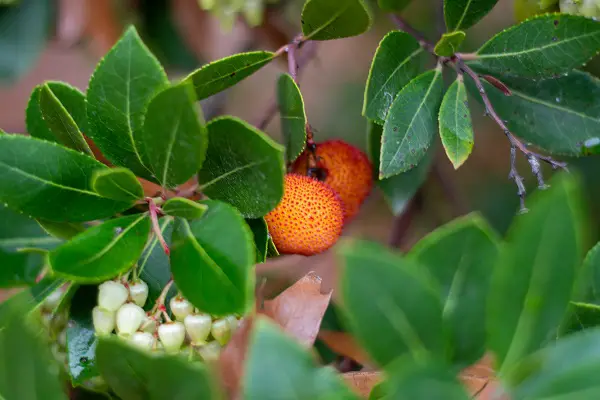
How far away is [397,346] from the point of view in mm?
301

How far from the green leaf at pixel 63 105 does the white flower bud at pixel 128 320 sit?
0.53 feet

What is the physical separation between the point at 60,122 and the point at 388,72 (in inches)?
10.9

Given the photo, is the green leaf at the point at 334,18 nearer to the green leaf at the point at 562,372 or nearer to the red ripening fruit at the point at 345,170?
the red ripening fruit at the point at 345,170

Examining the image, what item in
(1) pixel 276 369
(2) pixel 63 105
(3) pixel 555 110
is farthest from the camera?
(3) pixel 555 110

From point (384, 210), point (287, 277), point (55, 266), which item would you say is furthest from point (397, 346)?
point (384, 210)

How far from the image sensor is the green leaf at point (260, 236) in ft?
1.61

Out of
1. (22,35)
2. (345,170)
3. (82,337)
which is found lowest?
(82,337)

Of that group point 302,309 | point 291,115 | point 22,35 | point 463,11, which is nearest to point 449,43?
point 463,11

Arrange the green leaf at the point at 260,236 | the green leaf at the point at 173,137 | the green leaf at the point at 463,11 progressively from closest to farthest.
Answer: the green leaf at the point at 173,137
the green leaf at the point at 260,236
the green leaf at the point at 463,11

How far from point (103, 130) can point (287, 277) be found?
381 millimetres

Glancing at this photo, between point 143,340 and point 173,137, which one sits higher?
point 173,137

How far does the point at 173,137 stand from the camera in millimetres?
414

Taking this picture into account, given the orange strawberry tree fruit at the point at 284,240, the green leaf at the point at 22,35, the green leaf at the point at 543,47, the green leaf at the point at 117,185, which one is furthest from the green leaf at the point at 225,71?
the green leaf at the point at 22,35

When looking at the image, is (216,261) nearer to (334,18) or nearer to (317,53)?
(334,18)
